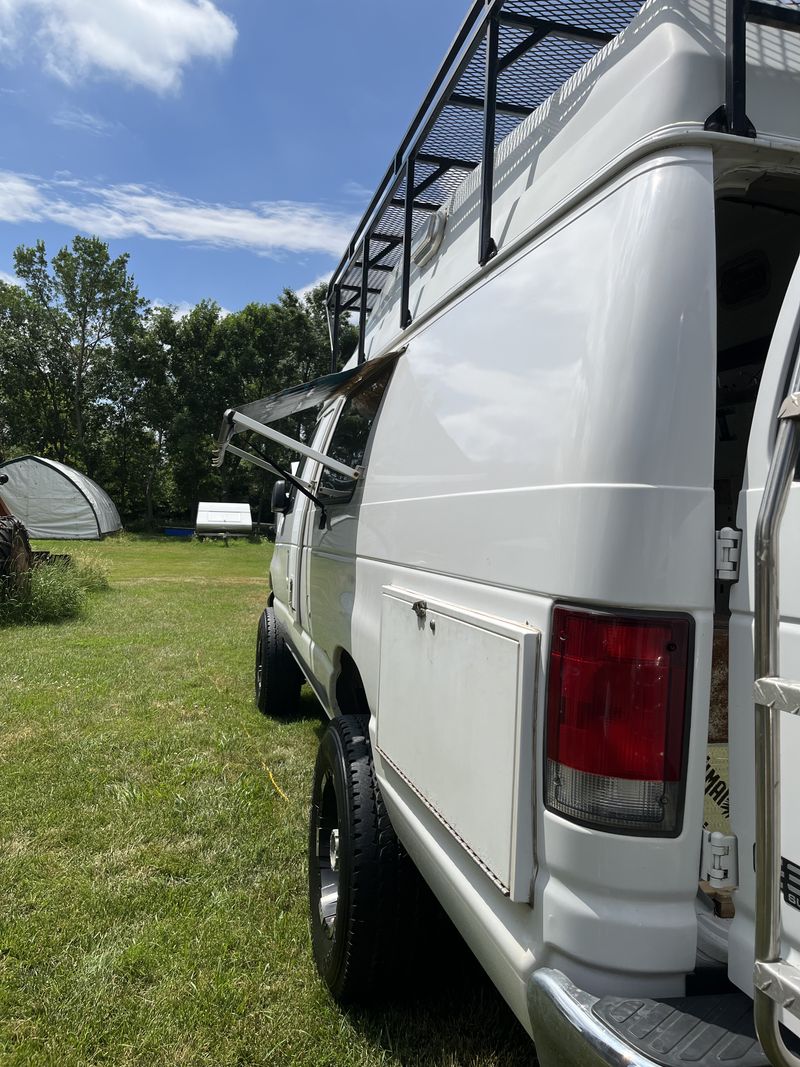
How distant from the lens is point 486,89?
7.20 feet

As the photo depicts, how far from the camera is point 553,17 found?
7.66ft

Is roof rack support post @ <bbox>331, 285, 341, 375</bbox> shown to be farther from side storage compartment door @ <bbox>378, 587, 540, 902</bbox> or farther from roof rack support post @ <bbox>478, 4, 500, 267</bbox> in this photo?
side storage compartment door @ <bbox>378, 587, 540, 902</bbox>

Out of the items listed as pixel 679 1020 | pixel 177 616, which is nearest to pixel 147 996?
pixel 679 1020

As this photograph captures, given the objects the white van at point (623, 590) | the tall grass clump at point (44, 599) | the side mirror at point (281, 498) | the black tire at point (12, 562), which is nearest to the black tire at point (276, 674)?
the side mirror at point (281, 498)

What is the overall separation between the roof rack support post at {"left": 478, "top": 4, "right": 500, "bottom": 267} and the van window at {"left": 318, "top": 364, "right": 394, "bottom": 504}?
36.1 inches

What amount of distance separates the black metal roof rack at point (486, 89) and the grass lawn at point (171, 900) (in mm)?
2452

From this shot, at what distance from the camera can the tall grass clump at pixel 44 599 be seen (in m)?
9.89

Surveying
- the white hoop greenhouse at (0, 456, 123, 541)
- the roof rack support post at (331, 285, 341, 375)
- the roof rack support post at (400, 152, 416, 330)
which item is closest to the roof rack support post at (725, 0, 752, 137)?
the roof rack support post at (400, 152, 416, 330)

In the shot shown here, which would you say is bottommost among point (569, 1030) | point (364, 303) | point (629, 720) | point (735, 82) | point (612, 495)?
point (569, 1030)

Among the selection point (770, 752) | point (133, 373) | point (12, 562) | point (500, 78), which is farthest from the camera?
point (133, 373)

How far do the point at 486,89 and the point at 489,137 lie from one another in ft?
0.48

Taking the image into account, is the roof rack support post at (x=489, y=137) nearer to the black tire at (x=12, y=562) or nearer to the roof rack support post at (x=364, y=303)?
the roof rack support post at (x=364, y=303)

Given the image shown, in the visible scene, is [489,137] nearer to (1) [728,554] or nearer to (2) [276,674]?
(1) [728,554]

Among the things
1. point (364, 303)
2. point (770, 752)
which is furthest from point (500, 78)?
point (770, 752)
